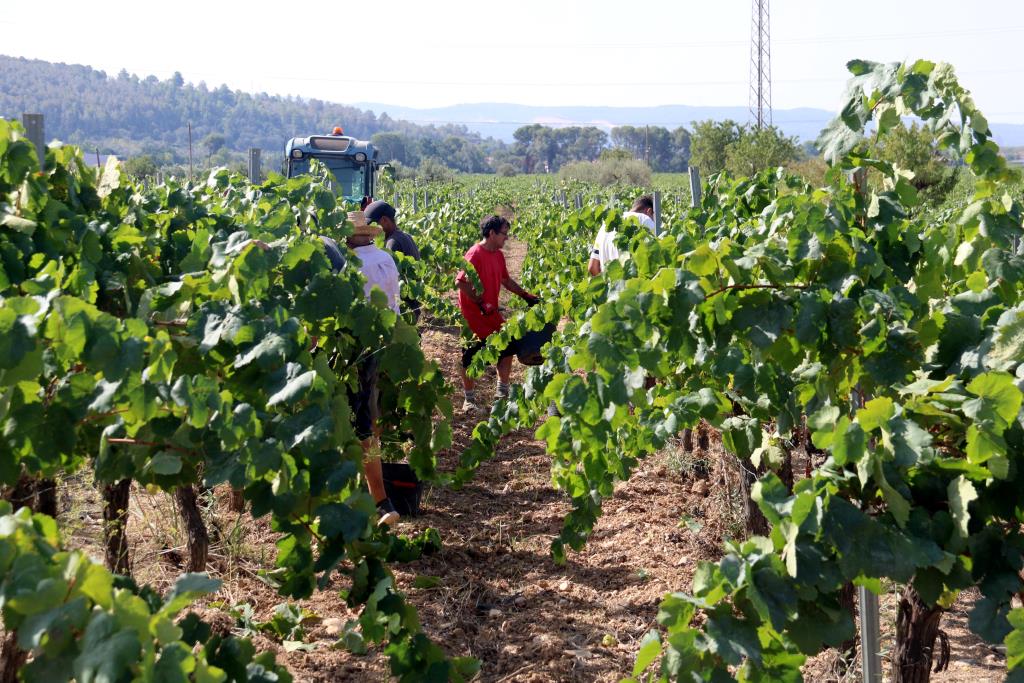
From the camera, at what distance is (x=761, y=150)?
42281mm

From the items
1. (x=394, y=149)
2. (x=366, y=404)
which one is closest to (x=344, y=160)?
(x=366, y=404)

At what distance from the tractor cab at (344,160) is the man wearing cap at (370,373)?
9287mm

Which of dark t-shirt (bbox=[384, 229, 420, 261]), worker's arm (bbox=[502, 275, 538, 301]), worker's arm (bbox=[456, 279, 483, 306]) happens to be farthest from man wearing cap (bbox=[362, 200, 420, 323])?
worker's arm (bbox=[502, 275, 538, 301])

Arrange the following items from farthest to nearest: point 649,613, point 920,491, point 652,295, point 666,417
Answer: point 649,613 → point 666,417 → point 652,295 → point 920,491

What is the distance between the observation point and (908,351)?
93.2 inches

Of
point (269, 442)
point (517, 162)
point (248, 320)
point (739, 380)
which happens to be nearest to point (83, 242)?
point (248, 320)

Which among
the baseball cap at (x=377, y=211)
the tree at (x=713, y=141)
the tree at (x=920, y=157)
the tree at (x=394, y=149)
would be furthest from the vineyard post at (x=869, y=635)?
the tree at (x=394, y=149)

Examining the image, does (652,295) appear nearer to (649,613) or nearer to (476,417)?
(649,613)

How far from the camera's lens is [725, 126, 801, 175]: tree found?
4212cm

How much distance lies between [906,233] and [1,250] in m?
2.61

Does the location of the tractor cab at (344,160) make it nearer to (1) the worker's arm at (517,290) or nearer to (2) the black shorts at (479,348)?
(2) the black shorts at (479,348)

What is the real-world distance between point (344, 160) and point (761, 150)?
100ft

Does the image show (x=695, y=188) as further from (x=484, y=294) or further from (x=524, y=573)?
(x=524, y=573)

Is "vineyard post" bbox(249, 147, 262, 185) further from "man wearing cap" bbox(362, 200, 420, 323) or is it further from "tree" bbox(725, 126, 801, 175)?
"tree" bbox(725, 126, 801, 175)
